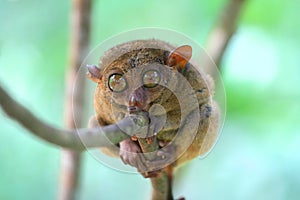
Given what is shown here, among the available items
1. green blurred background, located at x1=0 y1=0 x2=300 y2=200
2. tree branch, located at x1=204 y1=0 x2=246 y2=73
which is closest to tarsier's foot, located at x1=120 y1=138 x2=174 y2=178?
tree branch, located at x1=204 y1=0 x2=246 y2=73

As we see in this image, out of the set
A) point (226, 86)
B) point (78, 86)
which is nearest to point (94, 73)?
point (78, 86)

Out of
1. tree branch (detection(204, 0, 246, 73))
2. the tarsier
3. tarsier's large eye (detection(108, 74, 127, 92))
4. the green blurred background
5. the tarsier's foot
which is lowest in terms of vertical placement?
the green blurred background

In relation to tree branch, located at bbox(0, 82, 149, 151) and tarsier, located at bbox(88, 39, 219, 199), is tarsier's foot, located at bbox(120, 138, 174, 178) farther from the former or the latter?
tree branch, located at bbox(0, 82, 149, 151)

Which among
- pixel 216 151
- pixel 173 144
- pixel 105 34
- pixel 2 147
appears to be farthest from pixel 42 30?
pixel 173 144

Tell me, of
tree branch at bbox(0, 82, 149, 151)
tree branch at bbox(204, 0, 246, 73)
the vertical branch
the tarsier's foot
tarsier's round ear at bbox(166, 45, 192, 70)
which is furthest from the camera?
tree branch at bbox(204, 0, 246, 73)

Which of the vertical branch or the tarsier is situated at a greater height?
the tarsier

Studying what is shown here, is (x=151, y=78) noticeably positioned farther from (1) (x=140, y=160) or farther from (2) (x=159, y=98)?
(1) (x=140, y=160)

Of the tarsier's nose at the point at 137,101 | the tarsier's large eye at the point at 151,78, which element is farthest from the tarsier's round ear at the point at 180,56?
the tarsier's nose at the point at 137,101
